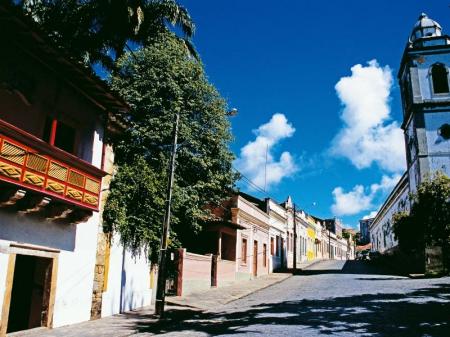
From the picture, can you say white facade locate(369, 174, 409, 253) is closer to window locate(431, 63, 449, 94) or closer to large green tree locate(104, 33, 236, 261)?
window locate(431, 63, 449, 94)

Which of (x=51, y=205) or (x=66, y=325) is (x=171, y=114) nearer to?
(x=51, y=205)

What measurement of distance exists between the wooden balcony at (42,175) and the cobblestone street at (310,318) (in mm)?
3032

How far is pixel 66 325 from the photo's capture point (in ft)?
34.9

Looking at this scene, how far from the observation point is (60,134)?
457 inches

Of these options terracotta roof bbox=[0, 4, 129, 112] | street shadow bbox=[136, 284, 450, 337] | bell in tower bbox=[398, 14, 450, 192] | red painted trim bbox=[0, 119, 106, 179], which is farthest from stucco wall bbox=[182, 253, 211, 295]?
bell in tower bbox=[398, 14, 450, 192]

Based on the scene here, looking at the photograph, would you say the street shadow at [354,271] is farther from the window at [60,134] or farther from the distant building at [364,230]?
the distant building at [364,230]

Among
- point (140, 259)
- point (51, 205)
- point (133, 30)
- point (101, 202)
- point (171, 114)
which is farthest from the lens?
point (133, 30)

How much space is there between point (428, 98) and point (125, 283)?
2467cm

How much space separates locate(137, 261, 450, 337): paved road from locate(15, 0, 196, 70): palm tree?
42.3 ft

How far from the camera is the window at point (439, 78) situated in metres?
29.1

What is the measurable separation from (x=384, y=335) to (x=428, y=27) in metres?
27.4

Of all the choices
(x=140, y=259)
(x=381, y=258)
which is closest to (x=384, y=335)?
(x=140, y=259)

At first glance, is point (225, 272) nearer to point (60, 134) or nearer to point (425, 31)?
point (60, 134)

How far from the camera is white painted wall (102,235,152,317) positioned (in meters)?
12.7
